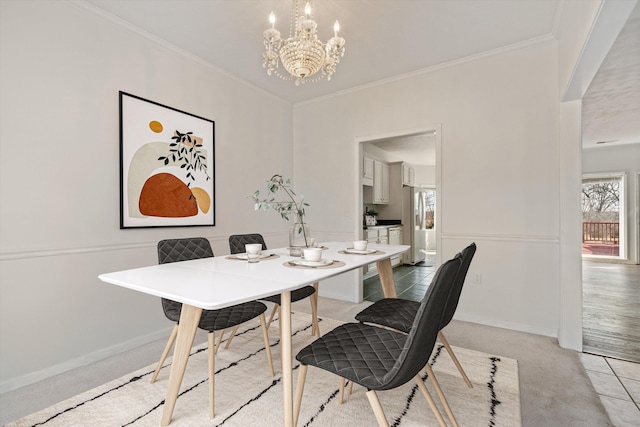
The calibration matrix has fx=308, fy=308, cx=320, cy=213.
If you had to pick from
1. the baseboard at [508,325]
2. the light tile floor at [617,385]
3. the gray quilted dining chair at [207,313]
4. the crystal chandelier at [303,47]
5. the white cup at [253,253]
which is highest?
the crystal chandelier at [303,47]

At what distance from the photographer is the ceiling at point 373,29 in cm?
228

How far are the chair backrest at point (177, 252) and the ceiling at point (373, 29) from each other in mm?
1751

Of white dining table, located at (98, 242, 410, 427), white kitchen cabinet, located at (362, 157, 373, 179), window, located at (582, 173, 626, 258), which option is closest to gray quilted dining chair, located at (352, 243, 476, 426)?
white dining table, located at (98, 242, 410, 427)

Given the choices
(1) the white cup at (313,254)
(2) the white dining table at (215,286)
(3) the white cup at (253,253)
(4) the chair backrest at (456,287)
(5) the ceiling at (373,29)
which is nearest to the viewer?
(2) the white dining table at (215,286)

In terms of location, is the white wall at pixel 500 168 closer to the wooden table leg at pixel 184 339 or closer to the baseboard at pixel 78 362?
the wooden table leg at pixel 184 339

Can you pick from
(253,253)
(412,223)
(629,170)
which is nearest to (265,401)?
(253,253)

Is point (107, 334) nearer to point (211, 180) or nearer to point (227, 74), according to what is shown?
point (211, 180)

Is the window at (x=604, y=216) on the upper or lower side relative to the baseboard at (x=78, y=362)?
upper

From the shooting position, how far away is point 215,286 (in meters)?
1.23

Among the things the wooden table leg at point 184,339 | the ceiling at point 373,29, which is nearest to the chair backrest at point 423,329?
the wooden table leg at point 184,339

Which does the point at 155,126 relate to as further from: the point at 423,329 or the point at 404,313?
the point at 423,329

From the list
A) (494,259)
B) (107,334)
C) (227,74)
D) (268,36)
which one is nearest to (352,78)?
(227,74)

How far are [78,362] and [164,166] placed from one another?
5.24 feet

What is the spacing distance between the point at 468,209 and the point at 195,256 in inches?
102
